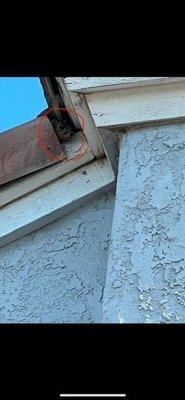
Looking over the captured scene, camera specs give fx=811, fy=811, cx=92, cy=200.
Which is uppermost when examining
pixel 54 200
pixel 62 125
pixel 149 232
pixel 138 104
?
pixel 62 125

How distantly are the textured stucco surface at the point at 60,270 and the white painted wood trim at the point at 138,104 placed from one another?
1.37 feet

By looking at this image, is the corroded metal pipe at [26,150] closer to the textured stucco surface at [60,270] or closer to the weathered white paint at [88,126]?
the weathered white paint at [88,126]

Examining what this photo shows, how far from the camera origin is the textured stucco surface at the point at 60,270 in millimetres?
2926

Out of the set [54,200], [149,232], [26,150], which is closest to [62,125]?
[26,150]

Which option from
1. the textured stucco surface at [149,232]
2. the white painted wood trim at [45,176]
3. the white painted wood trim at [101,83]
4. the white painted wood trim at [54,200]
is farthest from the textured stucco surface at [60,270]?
the white painted wood trim at [101,83]

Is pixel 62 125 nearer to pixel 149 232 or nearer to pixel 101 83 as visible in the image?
pixel 101 83

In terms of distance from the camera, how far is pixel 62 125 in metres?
3.19

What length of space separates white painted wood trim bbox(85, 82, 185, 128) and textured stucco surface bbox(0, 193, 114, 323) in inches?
16.5

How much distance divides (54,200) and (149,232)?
709 mm

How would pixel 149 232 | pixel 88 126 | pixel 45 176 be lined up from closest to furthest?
pixel 149 232 → pixel 88 126 → pixel 45 176

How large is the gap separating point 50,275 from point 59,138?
0.55m
